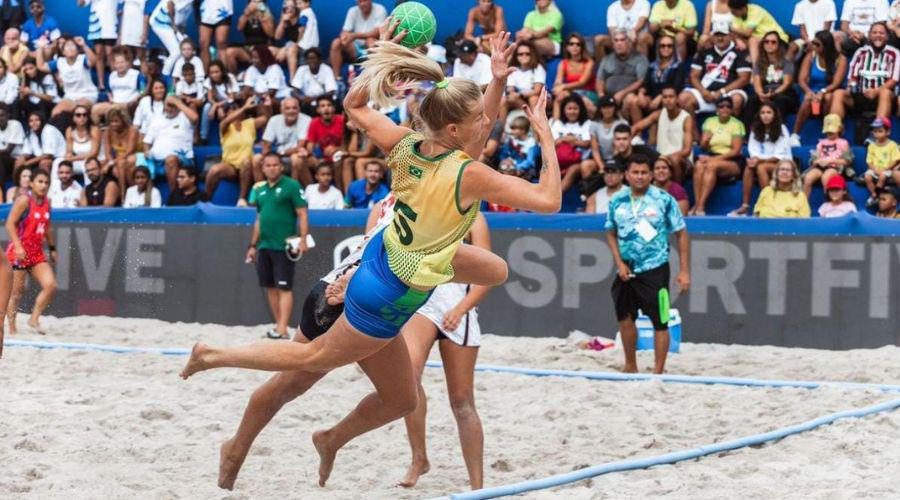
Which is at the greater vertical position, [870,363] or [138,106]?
[138,106]

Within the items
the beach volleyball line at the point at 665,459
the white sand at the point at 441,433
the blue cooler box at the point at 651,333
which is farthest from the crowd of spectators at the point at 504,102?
the beach volleyball line at the point at 665,459

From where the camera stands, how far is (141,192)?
1442 cm

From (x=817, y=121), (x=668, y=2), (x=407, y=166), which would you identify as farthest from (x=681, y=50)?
(x=407, y=166)

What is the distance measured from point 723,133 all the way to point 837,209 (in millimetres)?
1548

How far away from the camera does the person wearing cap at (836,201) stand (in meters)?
11.5

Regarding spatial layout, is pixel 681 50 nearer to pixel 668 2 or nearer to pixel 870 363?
pixel 668 2

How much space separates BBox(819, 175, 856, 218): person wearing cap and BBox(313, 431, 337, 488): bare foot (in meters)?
7.04

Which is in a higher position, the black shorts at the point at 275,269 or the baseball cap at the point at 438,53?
the baseball cap at the point at 438,53

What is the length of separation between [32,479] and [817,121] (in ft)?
30.7

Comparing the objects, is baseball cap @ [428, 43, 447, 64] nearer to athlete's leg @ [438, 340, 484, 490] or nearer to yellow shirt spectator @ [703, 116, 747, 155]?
yellow shirt spectator @ [703, 116, 747, 155]

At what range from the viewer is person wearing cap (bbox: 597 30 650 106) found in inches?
528

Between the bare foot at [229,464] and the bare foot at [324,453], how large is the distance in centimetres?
31

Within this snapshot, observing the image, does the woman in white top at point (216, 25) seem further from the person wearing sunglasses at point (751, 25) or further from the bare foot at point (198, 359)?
the bare foot at point (198, 359)

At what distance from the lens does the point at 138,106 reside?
615 inches
